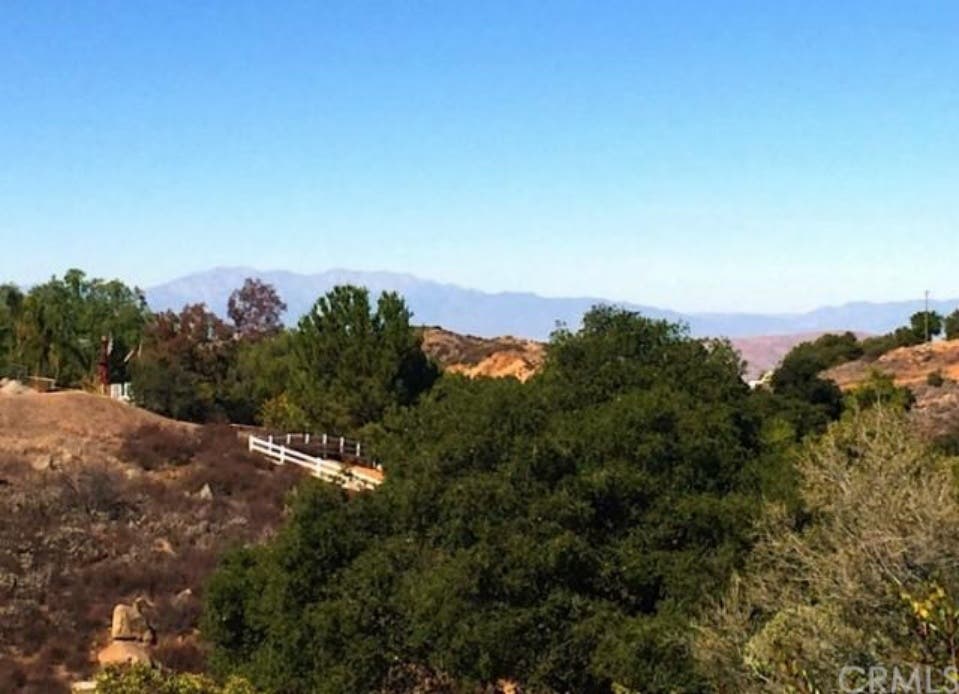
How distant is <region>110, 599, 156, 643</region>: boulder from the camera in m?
26.0

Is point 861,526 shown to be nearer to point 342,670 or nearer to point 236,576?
point 342,670

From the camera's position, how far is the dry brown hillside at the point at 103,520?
25.8 m

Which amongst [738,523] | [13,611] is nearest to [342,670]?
[738,523]

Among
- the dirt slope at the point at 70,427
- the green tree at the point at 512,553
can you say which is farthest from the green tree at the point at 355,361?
the green tree at the point at 512,553

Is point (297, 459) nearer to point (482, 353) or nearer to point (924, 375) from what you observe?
point (924, 375)

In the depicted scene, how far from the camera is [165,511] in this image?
114 feet

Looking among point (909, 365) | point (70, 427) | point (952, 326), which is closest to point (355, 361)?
point (70, 427)

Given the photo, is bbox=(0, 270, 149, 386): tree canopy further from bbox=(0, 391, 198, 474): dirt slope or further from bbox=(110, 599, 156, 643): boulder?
bbox=(110, 599, 156, 643): boulder

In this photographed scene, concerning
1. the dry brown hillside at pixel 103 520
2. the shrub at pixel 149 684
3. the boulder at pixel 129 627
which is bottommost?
the boulder at pixel 129 627

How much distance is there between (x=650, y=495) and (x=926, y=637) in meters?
9.58

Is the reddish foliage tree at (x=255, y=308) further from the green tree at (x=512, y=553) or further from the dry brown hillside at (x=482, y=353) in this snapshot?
the green tree at (x=512, y=553)

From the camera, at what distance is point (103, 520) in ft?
110

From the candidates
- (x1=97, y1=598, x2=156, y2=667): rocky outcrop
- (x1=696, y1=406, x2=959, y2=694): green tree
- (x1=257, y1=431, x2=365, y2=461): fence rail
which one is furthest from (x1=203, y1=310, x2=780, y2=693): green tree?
(x1=257, y1=431, x2=365, y2=461): fence rail

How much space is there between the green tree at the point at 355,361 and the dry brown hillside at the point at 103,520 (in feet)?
12.5
